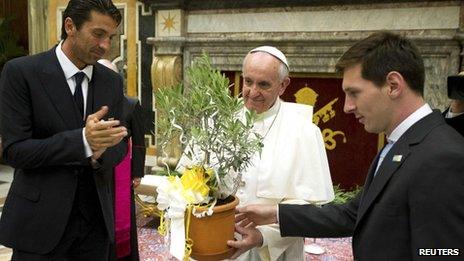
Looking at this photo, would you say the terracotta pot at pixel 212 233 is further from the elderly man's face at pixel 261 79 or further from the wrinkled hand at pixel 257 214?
the elderly man's face at pixel 261 79

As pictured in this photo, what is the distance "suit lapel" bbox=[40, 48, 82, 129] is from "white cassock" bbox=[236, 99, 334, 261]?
774 millimetres

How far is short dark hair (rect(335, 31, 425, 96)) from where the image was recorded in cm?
128

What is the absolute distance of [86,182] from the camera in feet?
5.91

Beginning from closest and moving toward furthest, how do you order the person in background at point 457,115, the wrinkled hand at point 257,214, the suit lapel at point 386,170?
the suit lapel at point 386,170, the wrinkled hand at point 257,214, the person in background at point 457,115

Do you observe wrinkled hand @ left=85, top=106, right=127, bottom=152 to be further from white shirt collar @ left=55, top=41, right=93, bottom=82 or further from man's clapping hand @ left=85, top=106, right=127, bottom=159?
white shirt collar @ left=55, top=41, right=93, bottom=82

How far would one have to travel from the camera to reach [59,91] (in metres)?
1.71

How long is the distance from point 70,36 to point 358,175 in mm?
3931

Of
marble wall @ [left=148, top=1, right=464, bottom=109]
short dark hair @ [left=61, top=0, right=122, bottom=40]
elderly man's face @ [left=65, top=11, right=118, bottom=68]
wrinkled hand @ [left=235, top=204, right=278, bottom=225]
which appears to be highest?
marble wall @ [left=148, top=1, right=464, bottom=109]

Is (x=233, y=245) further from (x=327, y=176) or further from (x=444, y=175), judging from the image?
(x=327, y=176)

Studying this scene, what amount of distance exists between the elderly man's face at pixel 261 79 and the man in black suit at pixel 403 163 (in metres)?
0.60

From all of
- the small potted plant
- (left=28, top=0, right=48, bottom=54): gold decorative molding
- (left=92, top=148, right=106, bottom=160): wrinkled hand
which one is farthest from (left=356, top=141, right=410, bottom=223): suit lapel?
(left=28, top=0, right=48, bottom=54): gold decorative molding

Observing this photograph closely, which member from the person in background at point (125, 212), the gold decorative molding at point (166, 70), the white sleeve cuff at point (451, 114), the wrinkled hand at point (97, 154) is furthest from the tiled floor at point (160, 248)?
the wrinkled hand at point (97, 154)

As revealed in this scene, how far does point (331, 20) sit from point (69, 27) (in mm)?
3611

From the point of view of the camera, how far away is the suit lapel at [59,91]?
1698mm
